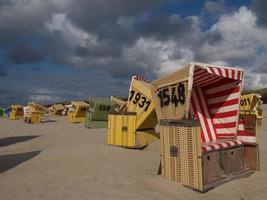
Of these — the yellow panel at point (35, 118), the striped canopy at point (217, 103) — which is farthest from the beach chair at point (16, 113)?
the striped canopy at point (217, 103)

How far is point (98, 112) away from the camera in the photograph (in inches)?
848

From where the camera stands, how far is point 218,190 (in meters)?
6.19

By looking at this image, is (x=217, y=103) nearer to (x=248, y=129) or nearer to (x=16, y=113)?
(x=248, y=129)

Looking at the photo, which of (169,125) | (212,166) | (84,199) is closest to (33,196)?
(84,199)

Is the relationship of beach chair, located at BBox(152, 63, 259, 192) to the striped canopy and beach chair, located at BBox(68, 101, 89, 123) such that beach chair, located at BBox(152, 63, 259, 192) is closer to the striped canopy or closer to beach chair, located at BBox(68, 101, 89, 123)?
the striped canopy

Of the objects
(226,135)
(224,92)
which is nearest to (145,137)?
(226,135)

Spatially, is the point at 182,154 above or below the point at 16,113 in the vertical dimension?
below

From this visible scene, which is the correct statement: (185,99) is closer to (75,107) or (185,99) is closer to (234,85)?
(234,85)

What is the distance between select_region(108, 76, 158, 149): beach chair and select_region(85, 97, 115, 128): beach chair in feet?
30.8

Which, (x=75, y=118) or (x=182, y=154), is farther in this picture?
(x=75, y=118)

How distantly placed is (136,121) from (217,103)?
3.32m

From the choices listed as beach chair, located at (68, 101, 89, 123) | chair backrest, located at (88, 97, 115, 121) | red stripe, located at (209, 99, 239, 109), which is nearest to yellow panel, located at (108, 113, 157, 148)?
red stripe, located at (209, 99, 239, 109)

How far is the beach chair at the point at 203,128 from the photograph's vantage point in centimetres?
629

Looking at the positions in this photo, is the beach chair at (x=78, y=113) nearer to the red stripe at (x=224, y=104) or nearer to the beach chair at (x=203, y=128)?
the red stripe at (x=224, y=104)
